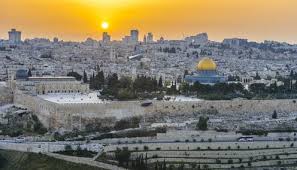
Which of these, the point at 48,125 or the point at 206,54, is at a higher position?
the point at 206,54

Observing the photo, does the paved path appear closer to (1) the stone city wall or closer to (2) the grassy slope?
(2) the grassy slope

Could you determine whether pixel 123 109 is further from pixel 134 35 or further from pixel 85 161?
pixel 134 35

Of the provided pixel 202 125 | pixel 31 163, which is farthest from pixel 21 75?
pixel 31 163

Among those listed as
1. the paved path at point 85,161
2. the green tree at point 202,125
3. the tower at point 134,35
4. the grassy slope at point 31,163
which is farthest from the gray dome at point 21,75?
the tower at point 134,35

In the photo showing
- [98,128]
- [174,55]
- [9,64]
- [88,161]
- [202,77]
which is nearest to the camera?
[88,161]

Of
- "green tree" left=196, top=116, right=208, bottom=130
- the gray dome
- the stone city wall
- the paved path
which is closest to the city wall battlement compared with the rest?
the stone city wall

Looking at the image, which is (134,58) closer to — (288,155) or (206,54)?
(206,54)

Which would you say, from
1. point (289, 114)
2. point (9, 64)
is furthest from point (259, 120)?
point (9, 64)
